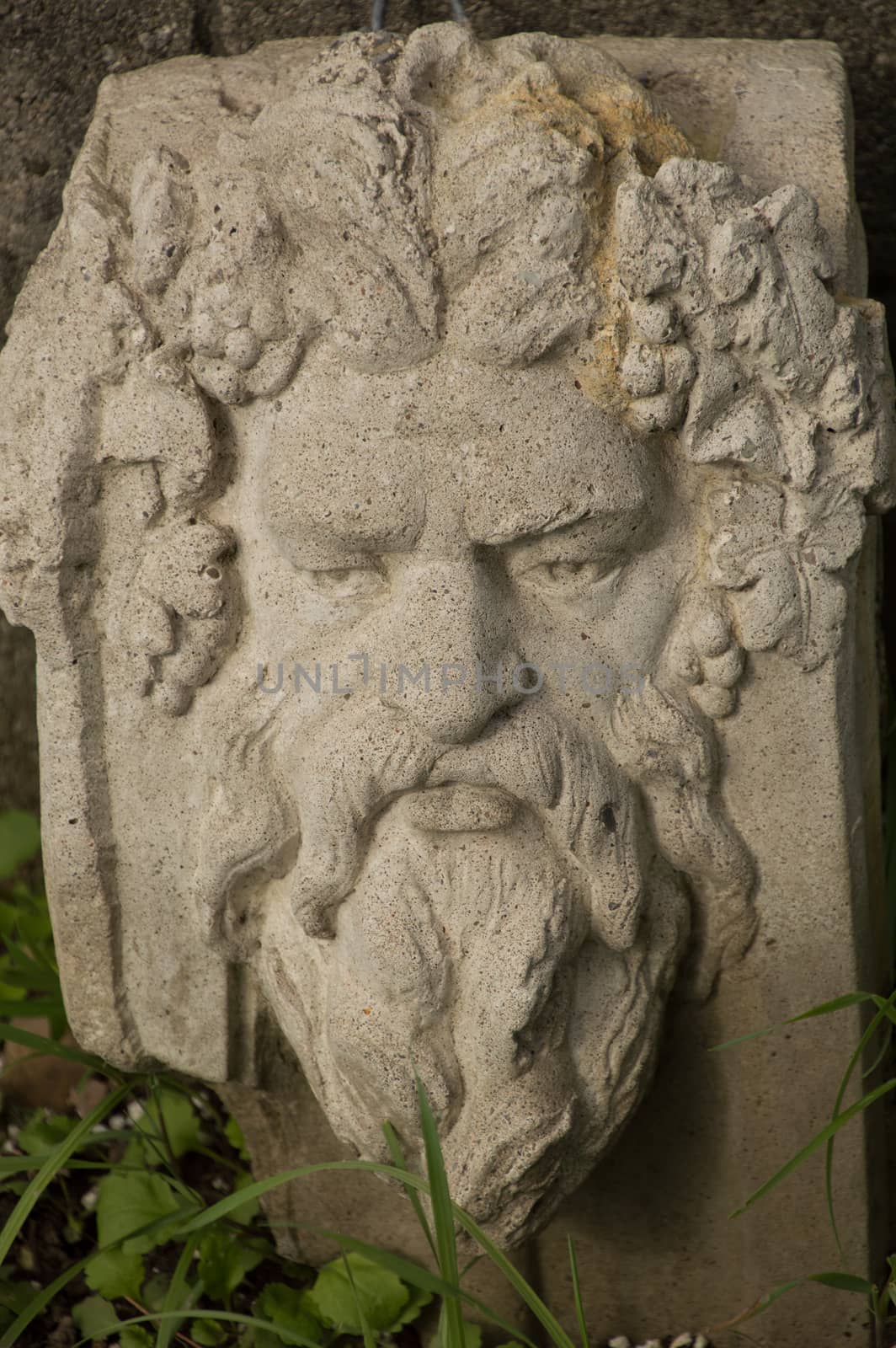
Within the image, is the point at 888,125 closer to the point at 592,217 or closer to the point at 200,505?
the point at 592,217

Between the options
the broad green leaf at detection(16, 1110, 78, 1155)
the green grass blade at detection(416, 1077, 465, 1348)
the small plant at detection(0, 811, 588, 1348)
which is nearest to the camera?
the green grass blade at detection(416, 1077, 465, 1348)

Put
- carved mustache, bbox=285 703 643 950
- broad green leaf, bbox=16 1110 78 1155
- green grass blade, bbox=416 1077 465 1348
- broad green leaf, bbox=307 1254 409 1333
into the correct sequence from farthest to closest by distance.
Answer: broad green leaf, bbox=16 1110 78 1155 → broad green leaf, bbox=307 1254 409 1333 → carved mustache, bbox=285 703 643 950 → green grass blade, bbox=416 1077 465 1348

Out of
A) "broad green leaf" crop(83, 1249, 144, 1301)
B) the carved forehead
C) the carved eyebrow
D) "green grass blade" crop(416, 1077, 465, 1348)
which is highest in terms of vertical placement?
the carved forehead

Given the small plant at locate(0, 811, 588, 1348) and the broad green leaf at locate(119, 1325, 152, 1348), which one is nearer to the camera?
the small plant at locate(0, 811, 588, 1348)

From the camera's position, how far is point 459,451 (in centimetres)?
119

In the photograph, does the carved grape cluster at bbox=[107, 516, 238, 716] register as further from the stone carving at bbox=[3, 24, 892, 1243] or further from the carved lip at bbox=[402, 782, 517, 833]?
the carved lip at bbox=[402, 782, 517, 833]

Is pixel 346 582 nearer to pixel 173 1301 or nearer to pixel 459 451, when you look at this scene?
pixel 459 451

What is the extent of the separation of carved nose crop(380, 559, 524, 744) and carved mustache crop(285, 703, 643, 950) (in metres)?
0.03

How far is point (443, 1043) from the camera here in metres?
1.33

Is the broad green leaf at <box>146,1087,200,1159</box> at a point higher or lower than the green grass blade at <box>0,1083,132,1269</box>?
lower

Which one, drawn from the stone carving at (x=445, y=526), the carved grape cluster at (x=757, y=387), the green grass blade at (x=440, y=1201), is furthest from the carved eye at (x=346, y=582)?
the green grass blade at (x=440, y=1201)

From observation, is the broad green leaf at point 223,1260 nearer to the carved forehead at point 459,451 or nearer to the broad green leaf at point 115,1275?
the broad green leaf at point 115,1275

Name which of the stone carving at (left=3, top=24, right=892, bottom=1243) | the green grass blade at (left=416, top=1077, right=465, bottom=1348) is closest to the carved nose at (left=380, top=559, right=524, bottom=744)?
the stone carving at (left=3, top=24, right=892, bottom=1243)

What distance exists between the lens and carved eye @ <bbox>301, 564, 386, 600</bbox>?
1.27m
